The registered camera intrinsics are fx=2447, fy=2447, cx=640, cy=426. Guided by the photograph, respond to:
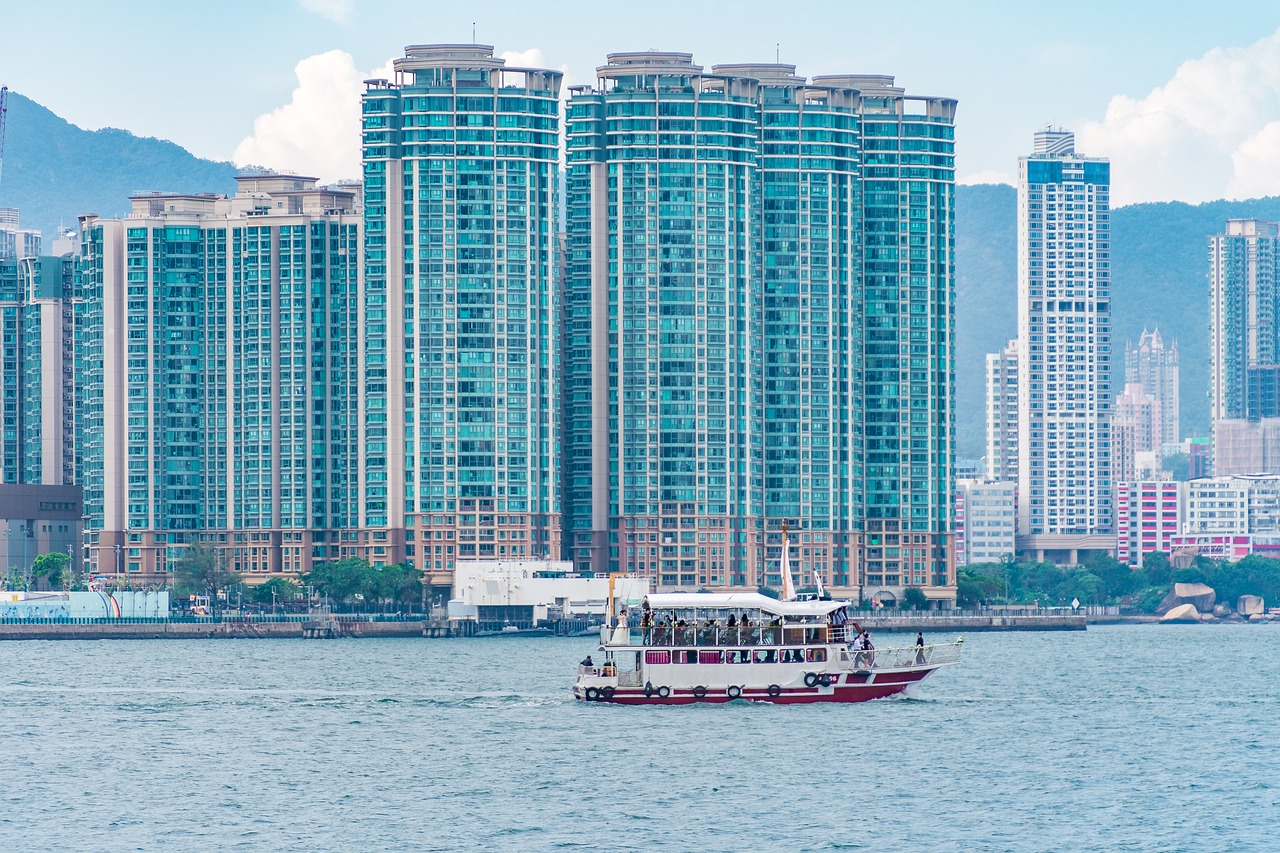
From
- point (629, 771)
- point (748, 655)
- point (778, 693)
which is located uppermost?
point (748, 655)

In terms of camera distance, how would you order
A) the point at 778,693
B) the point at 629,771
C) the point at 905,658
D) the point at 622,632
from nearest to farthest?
the point at 629,771, the point at 778,693, the point at 622,632, the point at 905,658

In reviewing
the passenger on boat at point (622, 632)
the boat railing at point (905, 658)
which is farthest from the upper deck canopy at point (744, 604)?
the boat railing at point (905, 658)

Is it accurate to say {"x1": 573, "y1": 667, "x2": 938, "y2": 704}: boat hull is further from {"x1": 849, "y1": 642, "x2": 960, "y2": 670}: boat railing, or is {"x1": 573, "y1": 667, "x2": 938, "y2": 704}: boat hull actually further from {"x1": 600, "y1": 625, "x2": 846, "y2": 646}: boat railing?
{"x1": 600, "y1": 625, "x2": 846, "y2": 646}: boat railing

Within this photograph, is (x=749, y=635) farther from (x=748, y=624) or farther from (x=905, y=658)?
(x=905, y=658)

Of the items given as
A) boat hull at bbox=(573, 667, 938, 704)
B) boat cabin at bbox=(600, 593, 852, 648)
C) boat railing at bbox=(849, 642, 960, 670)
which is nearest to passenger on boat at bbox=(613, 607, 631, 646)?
boat cabin at bbox=(600, 593, 852, 648)

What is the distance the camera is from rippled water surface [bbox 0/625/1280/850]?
91.4 metres

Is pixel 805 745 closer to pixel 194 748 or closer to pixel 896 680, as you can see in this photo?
pixel 896 680

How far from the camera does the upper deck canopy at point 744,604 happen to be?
410 feet

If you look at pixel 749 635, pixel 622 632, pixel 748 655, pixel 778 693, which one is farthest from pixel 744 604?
pixel 622 632

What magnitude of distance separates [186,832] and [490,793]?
14615 millimetres

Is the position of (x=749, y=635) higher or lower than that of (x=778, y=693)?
higher

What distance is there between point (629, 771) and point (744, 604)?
20353 mm

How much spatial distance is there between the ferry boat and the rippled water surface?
1453 mm

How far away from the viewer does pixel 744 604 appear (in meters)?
126
